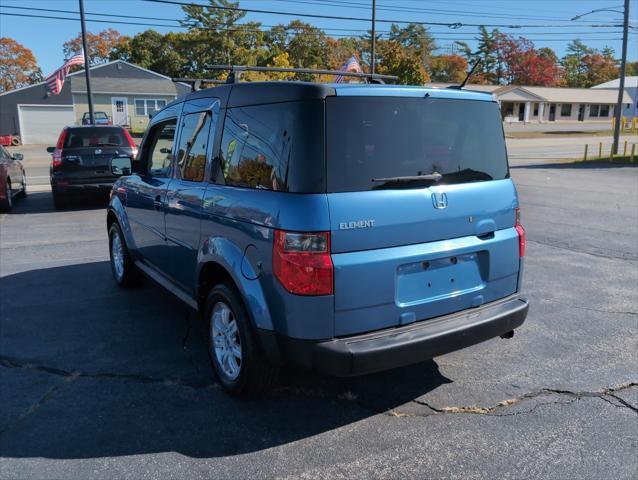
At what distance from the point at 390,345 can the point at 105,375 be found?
2.26 metres

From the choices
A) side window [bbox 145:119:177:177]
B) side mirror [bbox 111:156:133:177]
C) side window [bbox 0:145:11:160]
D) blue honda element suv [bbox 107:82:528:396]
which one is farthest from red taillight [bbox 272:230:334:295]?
side window [bbox 0:145:11:160]

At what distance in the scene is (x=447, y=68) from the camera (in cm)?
9581

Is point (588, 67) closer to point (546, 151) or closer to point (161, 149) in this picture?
point (546, 151)

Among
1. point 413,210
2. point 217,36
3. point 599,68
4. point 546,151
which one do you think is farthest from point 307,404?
point 599,68

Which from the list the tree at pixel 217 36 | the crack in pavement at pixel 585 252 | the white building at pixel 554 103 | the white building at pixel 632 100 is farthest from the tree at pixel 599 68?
the crack in pavement at pixel 585 252

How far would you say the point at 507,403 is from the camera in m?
3.71

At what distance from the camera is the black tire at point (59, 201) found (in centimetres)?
1170

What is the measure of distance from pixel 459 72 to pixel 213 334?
99233 mm

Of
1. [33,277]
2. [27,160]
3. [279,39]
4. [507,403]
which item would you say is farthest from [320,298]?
[279,39]

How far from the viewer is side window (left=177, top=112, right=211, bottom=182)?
408 cm

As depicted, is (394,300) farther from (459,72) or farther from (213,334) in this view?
(459,72)

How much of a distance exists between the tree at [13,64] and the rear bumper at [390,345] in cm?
9155

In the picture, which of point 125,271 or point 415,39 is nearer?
point 125,271

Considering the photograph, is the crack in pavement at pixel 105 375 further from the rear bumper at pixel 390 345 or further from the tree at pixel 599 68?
the tree at pixel 599 68
